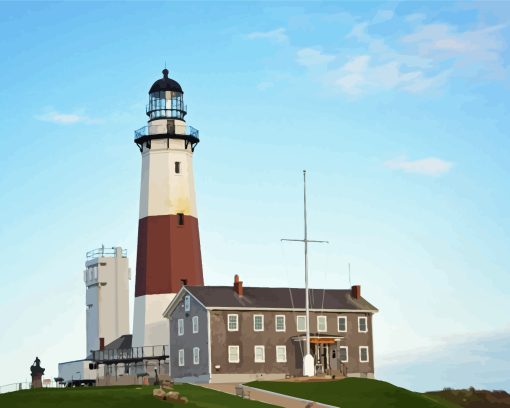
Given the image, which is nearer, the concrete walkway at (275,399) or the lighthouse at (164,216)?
the concrete walkway at (275,399)

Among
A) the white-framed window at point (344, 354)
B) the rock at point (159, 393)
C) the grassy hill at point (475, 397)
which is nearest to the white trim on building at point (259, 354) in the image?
the white-framed window at point (344, 354)

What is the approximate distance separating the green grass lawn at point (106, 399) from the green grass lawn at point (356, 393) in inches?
180

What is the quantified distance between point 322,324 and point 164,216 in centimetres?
1563

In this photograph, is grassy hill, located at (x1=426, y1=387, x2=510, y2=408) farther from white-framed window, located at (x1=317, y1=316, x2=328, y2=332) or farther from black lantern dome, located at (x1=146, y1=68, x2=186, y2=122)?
black lantern dome, located at (x1=146, y1=68, x2=186, y2=122)

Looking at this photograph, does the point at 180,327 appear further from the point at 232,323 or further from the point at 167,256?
the point at 167,256

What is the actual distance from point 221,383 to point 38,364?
12736 millimetres

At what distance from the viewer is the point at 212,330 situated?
82625 mm

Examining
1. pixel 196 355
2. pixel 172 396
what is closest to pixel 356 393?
pixel 172 396

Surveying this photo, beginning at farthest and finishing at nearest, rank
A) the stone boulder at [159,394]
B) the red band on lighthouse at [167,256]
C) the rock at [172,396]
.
Answer: the red band on lighthouse at [167,256] → the stone boulder at [159,394] → the rock at [172,396]

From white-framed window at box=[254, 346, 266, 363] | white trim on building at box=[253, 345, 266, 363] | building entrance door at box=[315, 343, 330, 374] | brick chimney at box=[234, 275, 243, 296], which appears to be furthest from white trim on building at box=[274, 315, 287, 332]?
brick chimney at box=[234, 275, 243, 296]

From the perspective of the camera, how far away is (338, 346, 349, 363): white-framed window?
87062mm

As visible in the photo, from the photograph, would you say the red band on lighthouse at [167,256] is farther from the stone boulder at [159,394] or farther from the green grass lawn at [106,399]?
the stone boulder at [159,394]

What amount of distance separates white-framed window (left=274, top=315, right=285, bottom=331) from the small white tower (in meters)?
26.1

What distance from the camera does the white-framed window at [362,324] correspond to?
8869 cm
